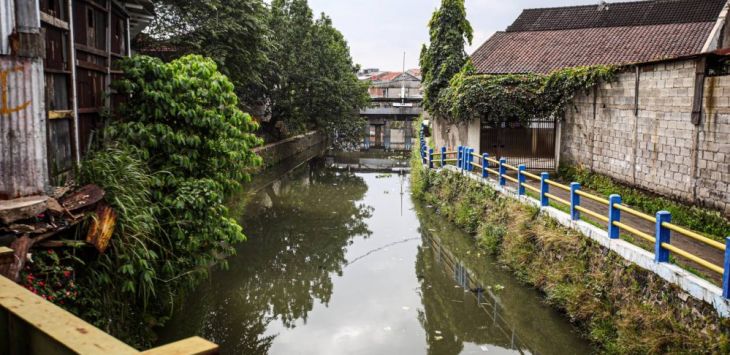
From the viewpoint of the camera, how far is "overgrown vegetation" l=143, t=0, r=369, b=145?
19469 mm

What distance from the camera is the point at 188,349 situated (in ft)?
5.60

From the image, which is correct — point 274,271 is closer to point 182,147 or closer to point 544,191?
point 182,147

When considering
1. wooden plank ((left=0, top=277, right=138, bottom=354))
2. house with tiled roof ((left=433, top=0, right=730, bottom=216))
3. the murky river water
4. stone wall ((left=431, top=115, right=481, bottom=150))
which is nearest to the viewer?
wooden plank ((left=0, top=277, right=138, bottom=354))

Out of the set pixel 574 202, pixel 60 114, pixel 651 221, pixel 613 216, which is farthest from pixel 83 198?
pixel 574 202

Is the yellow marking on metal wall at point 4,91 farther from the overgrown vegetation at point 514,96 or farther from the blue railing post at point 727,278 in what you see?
the overgrown vegetation at point 514,96

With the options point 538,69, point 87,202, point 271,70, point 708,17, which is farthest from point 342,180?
point 87,202

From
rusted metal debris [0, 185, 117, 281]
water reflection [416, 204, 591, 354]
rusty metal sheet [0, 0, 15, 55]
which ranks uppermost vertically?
rusty metal sheet [0, 0, 15, 55]

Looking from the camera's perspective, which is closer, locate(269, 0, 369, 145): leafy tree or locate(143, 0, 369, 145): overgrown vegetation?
locate(143, 0, 369, 145): overgrown vegetation

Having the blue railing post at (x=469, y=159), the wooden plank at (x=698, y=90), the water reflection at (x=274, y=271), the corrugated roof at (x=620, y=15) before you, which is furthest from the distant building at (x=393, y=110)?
the wooden plank at (x=698, y=90)

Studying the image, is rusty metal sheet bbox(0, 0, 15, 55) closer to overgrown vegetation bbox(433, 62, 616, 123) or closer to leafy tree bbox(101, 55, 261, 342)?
leafy tree bbox(101, 55, 261, 342)

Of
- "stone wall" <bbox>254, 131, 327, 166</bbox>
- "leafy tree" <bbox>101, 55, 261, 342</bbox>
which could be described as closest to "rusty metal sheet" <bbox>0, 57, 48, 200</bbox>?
"leafy tree" <bbox>101, 55, 261, 342</bbox>

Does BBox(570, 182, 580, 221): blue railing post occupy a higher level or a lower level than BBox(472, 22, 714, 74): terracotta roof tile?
lower

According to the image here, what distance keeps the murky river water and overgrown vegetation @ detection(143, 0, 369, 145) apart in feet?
21.0

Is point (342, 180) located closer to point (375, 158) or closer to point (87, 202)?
point (375, 158)
